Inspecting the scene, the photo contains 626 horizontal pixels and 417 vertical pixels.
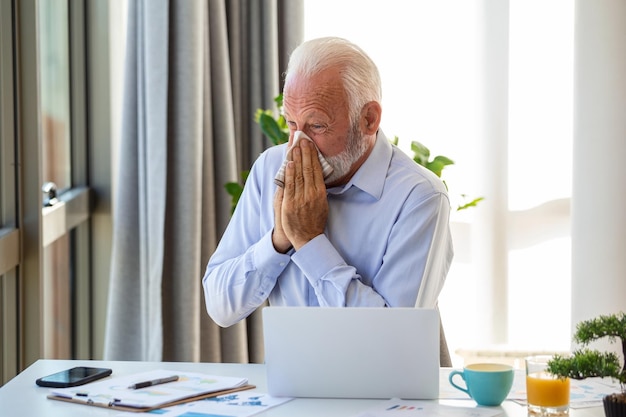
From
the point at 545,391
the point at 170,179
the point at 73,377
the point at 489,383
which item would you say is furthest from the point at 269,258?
the point at 170,179

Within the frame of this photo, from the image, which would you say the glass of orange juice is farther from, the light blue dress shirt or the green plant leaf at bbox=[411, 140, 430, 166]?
the green plant leaf at bbox=[411, 140, 430, 166]

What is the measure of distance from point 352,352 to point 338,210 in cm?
65

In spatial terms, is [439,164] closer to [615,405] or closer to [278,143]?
[278,143]

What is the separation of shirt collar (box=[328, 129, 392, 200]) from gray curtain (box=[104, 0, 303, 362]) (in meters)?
1.38

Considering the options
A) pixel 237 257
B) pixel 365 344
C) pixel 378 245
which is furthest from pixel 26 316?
pixel 365 344

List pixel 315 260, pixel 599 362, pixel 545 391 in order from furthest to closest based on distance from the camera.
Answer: pixel 315 260 → pixel 545 391 → pixel 599 362

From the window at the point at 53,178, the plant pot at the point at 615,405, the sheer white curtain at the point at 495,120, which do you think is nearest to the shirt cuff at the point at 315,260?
the plant pot at the point at 615,405

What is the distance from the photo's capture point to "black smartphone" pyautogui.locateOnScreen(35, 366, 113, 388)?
1.81 metres

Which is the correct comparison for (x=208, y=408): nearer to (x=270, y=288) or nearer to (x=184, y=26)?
(x=270, y=288)

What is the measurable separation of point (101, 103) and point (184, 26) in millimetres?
528

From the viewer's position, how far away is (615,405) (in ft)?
4.82

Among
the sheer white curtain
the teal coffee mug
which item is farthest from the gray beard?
the sheer white curtain

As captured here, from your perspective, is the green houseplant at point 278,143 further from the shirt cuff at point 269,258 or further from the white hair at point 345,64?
the shirt cuff at point 269,258

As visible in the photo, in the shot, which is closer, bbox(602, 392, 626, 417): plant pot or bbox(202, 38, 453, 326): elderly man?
bbox(602, 392, 626, 417): plant pot
